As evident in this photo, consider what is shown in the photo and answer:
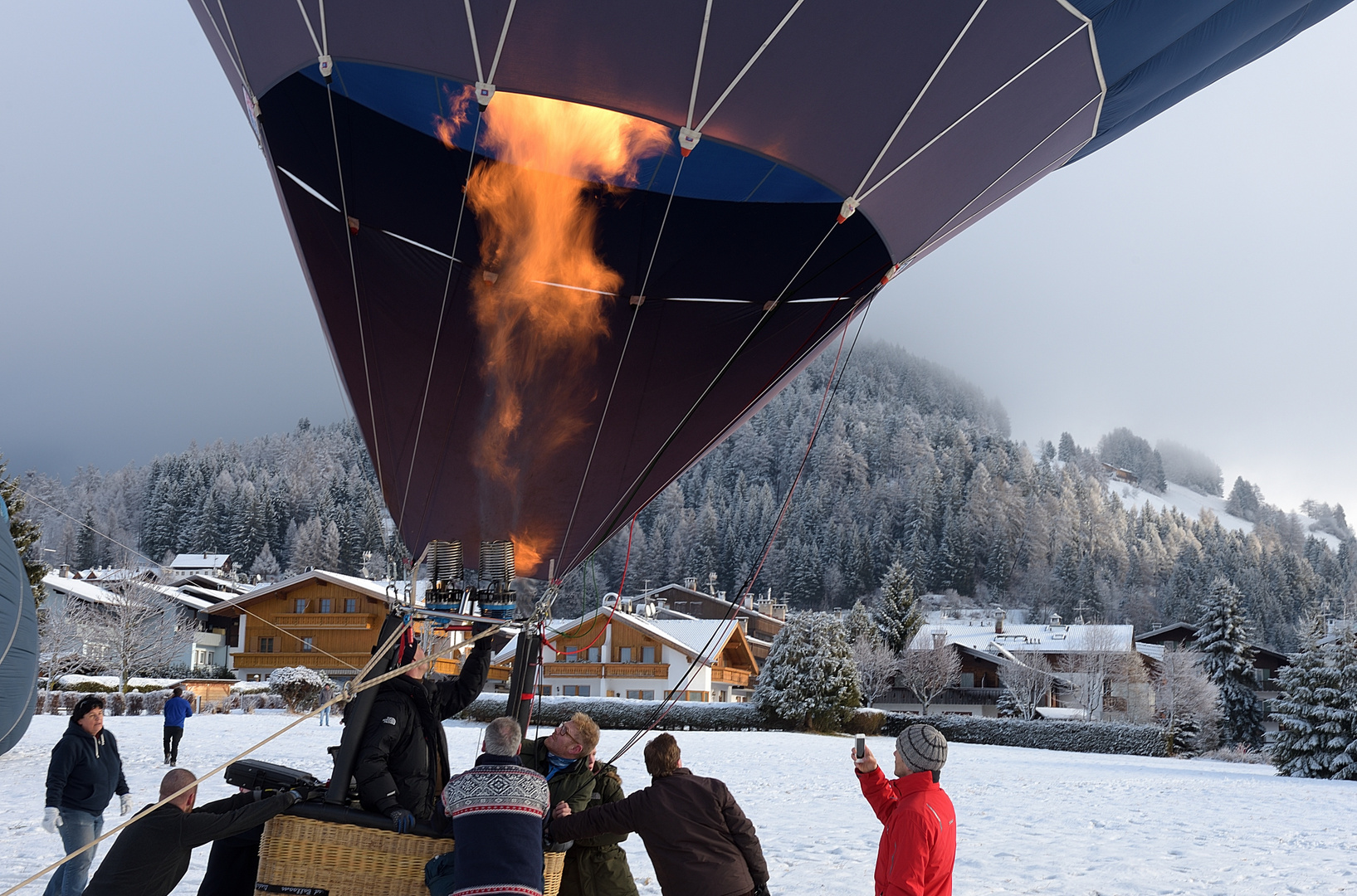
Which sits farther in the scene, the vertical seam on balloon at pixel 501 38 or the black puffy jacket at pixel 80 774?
the black puffy jacket at pixel 80 774

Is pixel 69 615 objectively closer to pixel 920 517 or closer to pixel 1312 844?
pixel 1312 844

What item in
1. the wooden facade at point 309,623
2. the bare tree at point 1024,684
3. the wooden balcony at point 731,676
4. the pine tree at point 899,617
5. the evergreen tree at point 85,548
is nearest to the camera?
the wooden facade at point 309,623

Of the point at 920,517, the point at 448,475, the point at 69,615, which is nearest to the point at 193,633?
the point at 69,615

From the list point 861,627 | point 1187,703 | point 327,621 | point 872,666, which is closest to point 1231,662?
point 1187,703

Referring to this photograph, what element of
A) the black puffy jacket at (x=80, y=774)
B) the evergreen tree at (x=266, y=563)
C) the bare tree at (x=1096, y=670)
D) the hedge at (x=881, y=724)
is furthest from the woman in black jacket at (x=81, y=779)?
the evergreen tree at (x=266, y=563)

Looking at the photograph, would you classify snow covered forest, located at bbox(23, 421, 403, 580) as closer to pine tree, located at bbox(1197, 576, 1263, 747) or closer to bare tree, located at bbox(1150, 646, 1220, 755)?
bare tree, located at bbox(1150, 646, 1220, 755)

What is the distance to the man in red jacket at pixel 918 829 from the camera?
10.6ft

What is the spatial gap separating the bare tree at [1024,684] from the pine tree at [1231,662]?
20.7ft

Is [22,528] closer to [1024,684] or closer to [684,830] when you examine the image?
[684,830]

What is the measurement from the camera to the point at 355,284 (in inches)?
241

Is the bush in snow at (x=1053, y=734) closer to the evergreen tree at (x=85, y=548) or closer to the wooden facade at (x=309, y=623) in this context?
the wooden facade at (x=309, y=623)

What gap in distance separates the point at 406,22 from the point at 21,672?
8.73 metres

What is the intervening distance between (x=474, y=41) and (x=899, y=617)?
43.4 meters

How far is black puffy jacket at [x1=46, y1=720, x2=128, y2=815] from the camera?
17.6 feet
